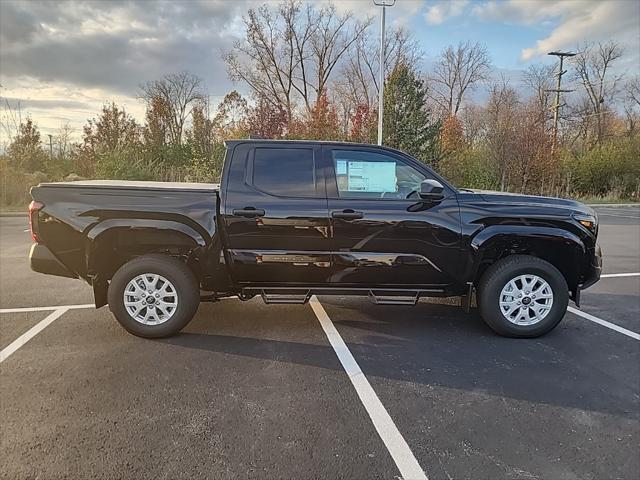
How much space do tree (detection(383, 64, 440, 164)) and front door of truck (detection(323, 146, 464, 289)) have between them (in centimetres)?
1820

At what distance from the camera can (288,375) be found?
350 cm

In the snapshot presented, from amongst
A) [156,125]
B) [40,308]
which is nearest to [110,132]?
[156,125]

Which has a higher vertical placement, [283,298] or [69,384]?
[283,298]

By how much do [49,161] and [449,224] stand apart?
21510 millimetres

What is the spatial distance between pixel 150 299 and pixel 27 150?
19211mm

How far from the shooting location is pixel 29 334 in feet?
14.1

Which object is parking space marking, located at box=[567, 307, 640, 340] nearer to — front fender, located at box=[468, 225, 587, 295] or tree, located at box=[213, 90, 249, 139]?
front fender, located at box=[468, 225, 587, 295]

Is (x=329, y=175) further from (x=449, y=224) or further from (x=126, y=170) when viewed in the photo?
(x=126, y=170)

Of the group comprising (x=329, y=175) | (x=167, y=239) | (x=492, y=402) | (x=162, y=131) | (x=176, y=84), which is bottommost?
(x=492, y=402)

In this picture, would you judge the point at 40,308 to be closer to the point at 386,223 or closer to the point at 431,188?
the point at 386,223

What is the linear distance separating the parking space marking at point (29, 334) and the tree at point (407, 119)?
1897cm

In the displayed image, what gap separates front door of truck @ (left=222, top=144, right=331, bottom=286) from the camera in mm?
4133

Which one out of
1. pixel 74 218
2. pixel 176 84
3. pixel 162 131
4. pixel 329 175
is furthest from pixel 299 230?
pixel 176 84

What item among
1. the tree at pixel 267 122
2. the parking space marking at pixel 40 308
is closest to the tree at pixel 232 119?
the tree at pixel 267 122
